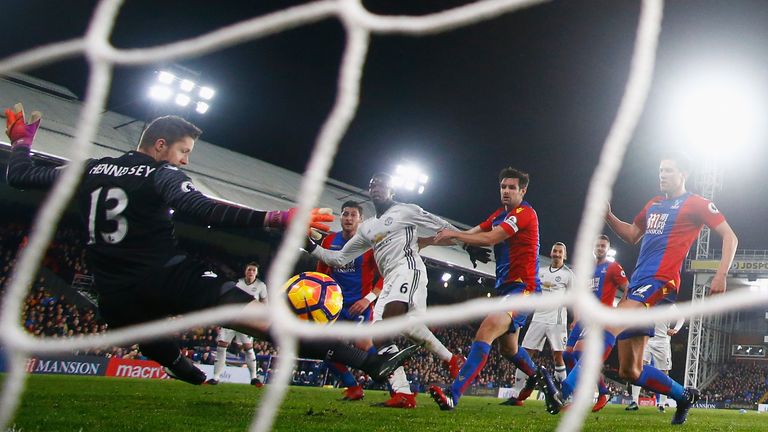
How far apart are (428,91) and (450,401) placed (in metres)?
16.4

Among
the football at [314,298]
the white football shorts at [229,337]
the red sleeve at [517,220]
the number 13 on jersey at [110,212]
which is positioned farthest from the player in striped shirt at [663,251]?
the white football shorts at [229,337]

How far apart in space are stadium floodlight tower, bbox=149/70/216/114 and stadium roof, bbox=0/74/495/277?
4.27ft

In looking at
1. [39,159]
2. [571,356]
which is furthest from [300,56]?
[571,356]

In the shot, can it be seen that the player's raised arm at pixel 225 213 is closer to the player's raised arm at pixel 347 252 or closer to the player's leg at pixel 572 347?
the player's raised arm at pixel 347 252

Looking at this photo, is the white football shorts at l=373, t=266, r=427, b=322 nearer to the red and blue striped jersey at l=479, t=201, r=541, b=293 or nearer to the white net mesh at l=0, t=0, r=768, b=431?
the red and blue striped jersey at l=479, t=201, r=541, b=293

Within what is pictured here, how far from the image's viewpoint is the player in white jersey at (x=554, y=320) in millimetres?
7496

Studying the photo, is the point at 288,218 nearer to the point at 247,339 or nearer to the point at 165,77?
the point at 247,339

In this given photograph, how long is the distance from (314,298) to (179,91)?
1003 centimetres

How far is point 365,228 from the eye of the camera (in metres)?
5.00

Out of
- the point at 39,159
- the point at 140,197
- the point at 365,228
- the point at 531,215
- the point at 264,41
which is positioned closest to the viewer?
the point at 140,197

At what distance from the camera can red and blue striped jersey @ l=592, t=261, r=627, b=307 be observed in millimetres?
6848

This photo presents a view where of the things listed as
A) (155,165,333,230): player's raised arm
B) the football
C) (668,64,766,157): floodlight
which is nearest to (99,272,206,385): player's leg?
(155,165,333,230): player's raised arm

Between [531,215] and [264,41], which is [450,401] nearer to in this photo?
[531,215]

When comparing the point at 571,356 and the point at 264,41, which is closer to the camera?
the point at 571,356
